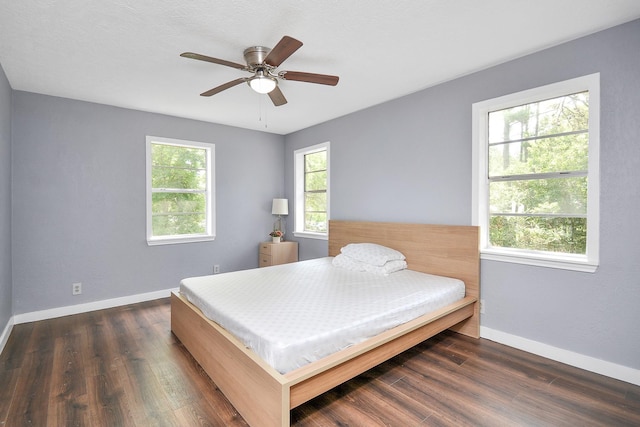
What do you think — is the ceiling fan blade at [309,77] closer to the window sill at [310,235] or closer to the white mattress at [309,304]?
the white mattress at [309,304]

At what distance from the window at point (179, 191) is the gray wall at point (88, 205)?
0.33ft

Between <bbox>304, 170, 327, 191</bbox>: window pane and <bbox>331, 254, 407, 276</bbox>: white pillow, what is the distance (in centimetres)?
157

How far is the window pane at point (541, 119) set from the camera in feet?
7.72

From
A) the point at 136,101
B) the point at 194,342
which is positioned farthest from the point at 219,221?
the point at 194,342

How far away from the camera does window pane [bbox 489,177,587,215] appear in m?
2.36

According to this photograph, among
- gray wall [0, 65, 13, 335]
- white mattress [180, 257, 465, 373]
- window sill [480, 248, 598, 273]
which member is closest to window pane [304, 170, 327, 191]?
white mattress [180, 257, 465, 373]

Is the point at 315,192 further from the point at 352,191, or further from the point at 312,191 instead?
the point at 352,191

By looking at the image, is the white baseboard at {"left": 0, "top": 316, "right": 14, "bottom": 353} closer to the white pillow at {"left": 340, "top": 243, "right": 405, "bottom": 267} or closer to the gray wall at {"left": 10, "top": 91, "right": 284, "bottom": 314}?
the gray wall at {"left": 10, "top": 91, "right": 284, "bottom": 314}

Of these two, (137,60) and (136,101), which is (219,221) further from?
(137,60)

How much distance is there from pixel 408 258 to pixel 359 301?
4.08 feet

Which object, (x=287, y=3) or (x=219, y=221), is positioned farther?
(x=219, y=221)

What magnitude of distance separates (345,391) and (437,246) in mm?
1659

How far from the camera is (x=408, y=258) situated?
3.26 metres

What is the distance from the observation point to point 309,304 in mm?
2148
